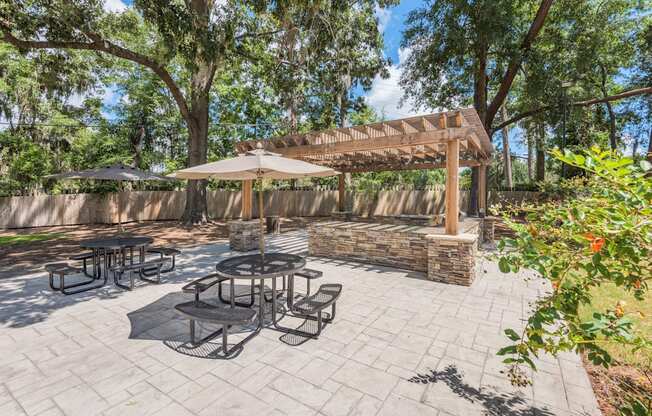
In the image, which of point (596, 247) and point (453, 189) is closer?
point (596, 247)

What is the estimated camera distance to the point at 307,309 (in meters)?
3.56

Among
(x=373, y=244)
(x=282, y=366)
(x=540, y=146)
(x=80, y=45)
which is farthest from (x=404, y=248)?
(x=540, y=146)

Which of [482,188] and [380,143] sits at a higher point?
[380,143]

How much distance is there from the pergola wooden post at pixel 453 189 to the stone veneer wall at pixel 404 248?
245mm

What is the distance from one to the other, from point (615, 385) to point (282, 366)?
3.10 m

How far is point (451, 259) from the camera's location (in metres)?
5.68

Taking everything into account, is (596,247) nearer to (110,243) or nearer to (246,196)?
(110,243)

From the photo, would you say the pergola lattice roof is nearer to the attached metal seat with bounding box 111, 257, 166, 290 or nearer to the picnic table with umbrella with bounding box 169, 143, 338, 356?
the picnic table with umbrella with bounding box 169, 143, 338, 356

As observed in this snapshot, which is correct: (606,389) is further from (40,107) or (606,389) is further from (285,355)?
(40,107)

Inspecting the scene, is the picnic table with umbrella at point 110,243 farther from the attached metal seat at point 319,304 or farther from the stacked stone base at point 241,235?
the attached metal seat at point 319,304

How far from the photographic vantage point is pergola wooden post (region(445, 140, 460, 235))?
580 centimetres

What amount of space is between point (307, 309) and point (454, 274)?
3392 mm

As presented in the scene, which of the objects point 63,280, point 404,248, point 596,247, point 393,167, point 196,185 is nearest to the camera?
point 596,247

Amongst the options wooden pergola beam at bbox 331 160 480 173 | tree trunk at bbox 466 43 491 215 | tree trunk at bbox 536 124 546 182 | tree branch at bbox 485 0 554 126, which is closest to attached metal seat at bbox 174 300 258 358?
wooden pergola beam at bbox 331 160 480 173
